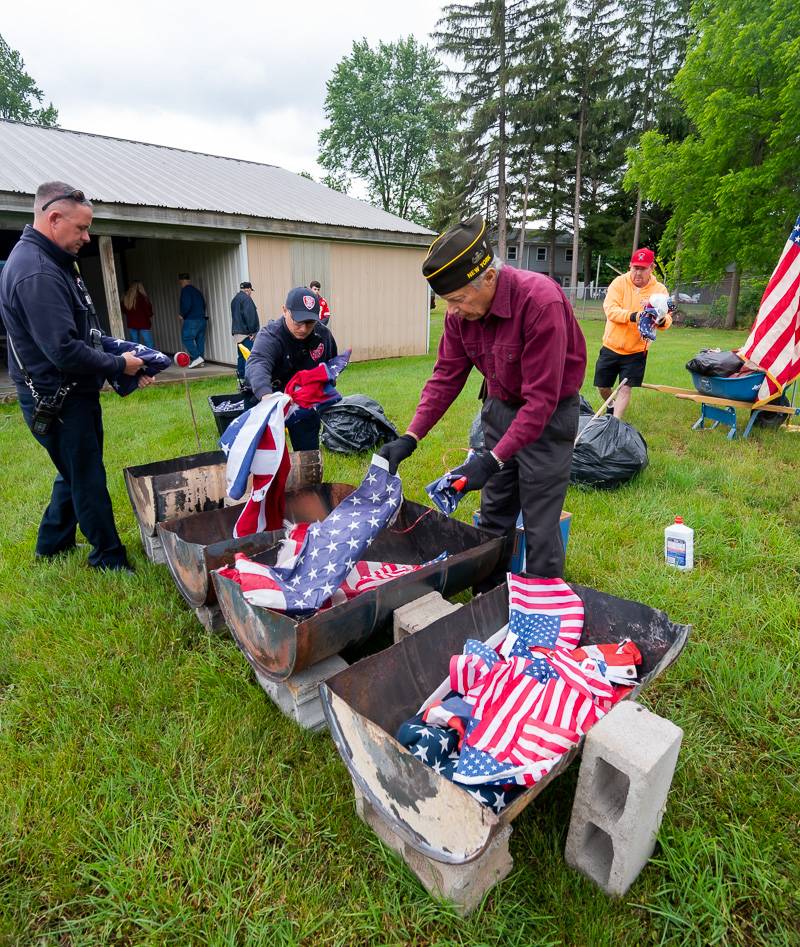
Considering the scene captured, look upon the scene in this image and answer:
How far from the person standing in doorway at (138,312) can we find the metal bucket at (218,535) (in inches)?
354

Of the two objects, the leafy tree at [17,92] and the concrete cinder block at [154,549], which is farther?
the leafy tree at [17,92]

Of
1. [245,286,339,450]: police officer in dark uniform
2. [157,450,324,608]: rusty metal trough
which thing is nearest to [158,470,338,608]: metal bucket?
[157,450,324,608]: rusty metal trough

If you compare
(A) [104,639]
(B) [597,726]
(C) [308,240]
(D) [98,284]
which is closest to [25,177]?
(C) [308,240]

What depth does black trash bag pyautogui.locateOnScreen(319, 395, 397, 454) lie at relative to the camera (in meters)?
5.53

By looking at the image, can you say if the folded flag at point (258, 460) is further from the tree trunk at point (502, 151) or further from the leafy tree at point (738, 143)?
the tree trunk at point (502, 151)

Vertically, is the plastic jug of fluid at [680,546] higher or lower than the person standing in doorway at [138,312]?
lower

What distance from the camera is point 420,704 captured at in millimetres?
2027

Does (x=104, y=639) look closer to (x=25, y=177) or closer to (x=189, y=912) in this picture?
(x=189, y=912)

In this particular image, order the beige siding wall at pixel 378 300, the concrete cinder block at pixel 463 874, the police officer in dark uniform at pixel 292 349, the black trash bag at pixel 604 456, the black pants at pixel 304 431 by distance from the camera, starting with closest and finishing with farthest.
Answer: the concrete cinder block at pixel 463 874, the police officer in dark uniform at pixel 292 349, the black pants at pixel 304 431, the black trash bag at pixel 604 456, the beige siding wall at pixel 378 300

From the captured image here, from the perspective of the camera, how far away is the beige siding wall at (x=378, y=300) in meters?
12.2

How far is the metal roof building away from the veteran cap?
28.0 ft

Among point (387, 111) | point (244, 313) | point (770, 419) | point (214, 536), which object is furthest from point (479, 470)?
point (387, 111)

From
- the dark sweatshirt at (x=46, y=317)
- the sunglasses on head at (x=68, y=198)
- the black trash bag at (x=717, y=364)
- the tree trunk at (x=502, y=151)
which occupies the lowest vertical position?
the black trash bag at (x=717, y=364)

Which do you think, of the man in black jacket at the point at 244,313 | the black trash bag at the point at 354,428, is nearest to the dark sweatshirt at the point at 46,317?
the black trash bag at the point at 354,428
